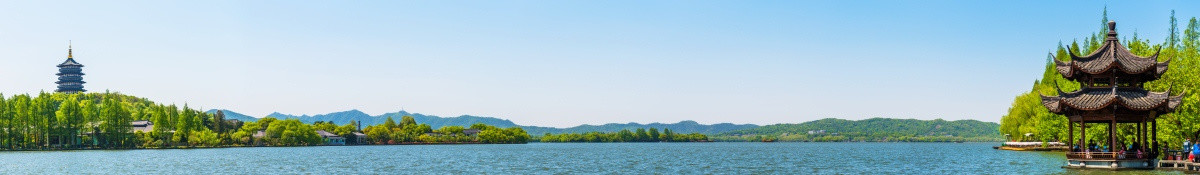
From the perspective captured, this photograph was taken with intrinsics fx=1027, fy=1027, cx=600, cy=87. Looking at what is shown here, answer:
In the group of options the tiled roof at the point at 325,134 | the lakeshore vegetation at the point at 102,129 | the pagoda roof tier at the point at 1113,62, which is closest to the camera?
the pagoda roof tier at the point at 1113,62

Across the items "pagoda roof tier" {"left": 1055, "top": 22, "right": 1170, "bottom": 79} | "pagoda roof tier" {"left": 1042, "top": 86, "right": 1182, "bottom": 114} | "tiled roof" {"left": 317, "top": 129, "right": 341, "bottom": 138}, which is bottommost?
"tiled roof" {"left": 317, "top": 129, "right": 341, "bottom": 138}

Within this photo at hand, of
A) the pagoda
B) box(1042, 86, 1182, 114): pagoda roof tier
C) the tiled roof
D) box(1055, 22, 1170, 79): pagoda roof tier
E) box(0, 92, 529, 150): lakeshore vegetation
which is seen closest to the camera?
box(1042, 86, 1182, 114): pagoda roof tier

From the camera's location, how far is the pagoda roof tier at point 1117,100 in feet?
132

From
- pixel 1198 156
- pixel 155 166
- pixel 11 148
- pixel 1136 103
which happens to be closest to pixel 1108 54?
pixel 1136 103

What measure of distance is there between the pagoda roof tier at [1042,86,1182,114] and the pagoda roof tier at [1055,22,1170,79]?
0.86 metres

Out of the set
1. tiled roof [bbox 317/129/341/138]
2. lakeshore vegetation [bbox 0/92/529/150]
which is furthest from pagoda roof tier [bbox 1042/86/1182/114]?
tiled roof [bbox 317/129/341/138]

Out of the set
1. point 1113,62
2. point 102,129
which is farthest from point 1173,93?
point 102,129

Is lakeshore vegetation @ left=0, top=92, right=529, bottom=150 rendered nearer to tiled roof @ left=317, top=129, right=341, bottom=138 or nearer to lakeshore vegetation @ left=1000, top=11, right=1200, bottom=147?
tiled roof @ left=317, top=129, right=341, bottom=138

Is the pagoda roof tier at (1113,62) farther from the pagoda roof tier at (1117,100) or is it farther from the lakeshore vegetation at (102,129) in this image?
the lakeshore vegetation at (102,129)

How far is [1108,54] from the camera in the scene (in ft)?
138

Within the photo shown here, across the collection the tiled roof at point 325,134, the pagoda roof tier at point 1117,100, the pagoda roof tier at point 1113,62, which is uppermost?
the pagoda roof tier at point 1113,62

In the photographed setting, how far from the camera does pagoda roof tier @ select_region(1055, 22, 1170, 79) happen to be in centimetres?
4109

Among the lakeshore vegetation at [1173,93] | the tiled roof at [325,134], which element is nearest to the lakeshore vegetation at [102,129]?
the tiled roof at [325,134]

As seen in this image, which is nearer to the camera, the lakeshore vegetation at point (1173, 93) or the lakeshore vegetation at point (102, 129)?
the lakeshore vegetation at point (1173, 93)
